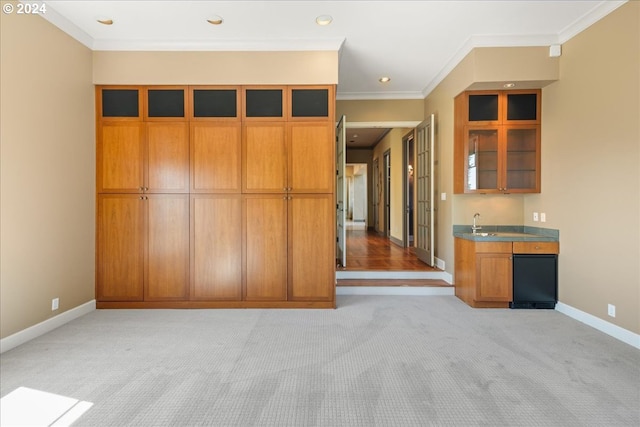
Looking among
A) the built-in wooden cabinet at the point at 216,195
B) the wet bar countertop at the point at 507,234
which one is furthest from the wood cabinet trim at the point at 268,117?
the wet bar countertop at the point at 507,234

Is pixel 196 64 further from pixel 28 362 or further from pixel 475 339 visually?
pixel 475 339

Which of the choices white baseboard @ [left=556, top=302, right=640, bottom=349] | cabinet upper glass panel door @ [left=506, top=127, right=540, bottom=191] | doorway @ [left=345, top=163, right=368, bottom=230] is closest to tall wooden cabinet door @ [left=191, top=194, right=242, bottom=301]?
cabinet upper glass panel door @ [left=506, top=127, right=540, bottom=191]

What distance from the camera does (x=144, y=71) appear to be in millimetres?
4008

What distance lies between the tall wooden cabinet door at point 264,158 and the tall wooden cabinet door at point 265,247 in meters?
0.14

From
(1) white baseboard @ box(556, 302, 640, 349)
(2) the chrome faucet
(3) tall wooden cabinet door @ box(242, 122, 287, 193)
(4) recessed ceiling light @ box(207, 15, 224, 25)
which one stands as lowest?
(1) white baseboard @ box(556, 302, 640, 349)

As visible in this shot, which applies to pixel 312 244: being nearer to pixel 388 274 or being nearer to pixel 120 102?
pixel 388 274

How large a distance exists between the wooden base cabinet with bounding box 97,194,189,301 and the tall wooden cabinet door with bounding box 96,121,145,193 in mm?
153

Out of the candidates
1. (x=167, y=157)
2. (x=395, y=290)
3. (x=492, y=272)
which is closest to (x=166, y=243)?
(x=167, y=157)

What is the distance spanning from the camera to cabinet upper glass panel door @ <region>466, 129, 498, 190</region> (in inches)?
173

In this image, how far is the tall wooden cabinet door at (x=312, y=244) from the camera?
4.04 meters

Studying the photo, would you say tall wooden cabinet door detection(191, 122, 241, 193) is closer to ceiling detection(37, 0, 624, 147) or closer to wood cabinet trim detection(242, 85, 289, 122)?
wood cabinet trim detection(242, 85, 289, 122)

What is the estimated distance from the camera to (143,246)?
4039 millimetres

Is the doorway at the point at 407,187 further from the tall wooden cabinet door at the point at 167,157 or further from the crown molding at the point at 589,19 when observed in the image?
the tall wooden cabinet door at the point at 167,157

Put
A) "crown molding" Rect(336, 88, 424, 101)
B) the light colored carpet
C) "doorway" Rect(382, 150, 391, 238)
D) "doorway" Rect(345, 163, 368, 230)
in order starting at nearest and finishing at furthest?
the light colored carpet → "crown molding" Rect(336, 88, 424, 101) → "doorway" Rect(382, 150, 391, 238) → "doorway" Rect(345, 163, 368, 230)
